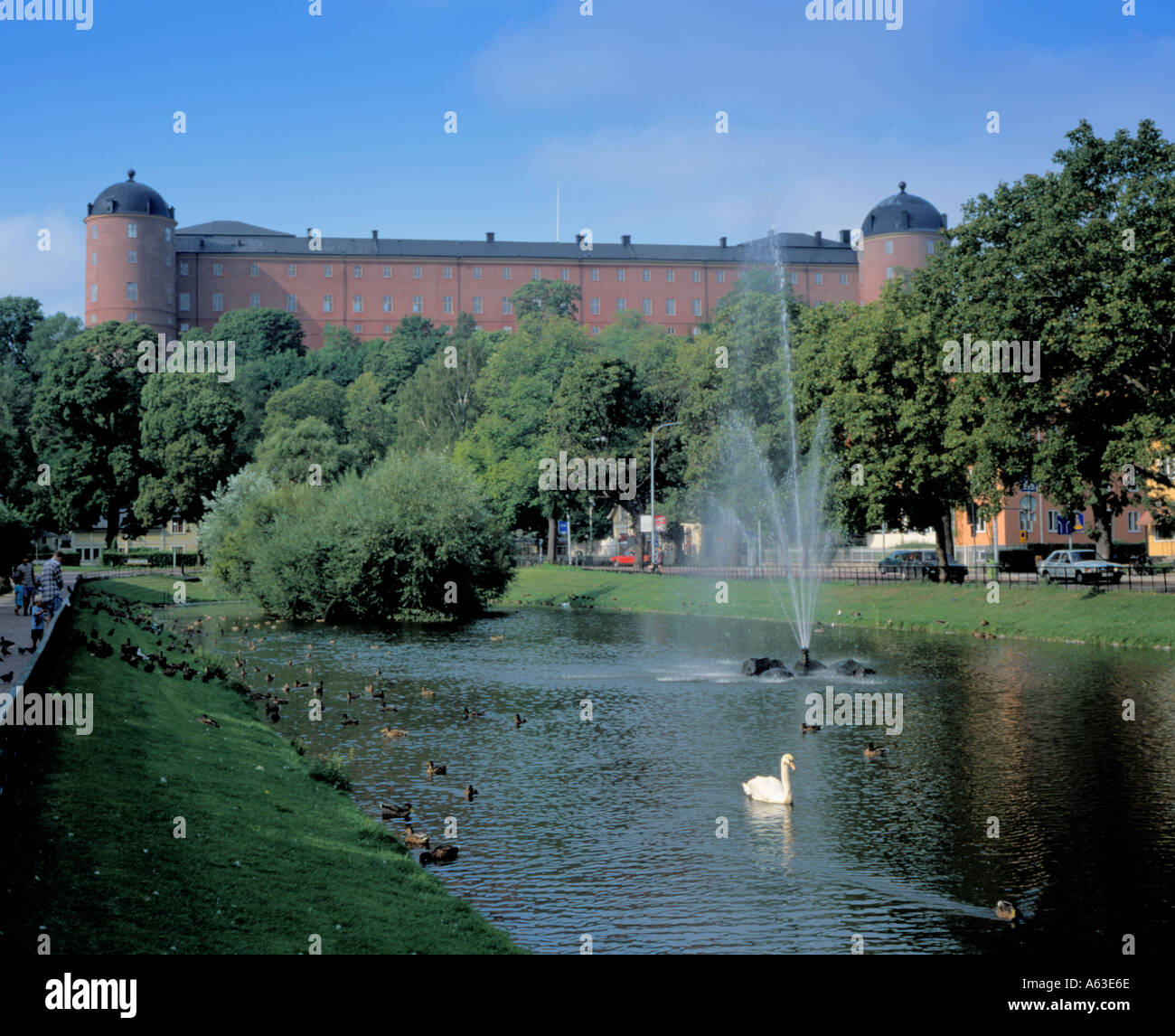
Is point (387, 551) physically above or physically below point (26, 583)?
above

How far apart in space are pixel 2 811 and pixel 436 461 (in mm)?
45014

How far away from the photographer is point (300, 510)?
55.4 metres

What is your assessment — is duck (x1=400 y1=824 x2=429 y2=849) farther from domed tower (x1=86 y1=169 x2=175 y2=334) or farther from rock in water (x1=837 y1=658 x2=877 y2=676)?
domed tower (x1=86 y1=169 x2=175 y2=334)

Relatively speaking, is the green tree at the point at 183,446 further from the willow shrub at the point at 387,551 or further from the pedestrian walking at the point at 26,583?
the pedestrian walking at the point at 26,583

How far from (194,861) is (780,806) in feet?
27.4

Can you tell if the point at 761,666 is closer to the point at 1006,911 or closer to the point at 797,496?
the point at 797,496

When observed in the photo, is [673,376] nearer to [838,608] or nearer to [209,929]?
[838,608]

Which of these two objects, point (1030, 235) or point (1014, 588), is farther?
point (1014, 588)

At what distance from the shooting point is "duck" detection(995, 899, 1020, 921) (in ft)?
39.0

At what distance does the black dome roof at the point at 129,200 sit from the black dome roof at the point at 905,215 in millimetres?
87995

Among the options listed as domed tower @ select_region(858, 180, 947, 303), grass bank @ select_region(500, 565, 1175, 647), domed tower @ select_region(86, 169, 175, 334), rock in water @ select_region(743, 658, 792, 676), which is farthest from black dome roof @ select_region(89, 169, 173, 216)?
rock in water @ select_region(743, 658, 792, 676)

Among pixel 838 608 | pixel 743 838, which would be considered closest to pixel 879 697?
pixel 743 838

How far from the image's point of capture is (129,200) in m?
148

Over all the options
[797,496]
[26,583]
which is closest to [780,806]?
[26,583]
